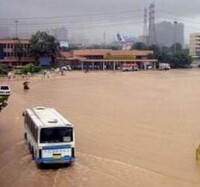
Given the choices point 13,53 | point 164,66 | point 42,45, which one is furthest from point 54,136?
point 164,66

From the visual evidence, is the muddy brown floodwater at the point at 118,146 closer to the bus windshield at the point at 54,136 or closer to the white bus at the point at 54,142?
the white bus at the point at 54,142

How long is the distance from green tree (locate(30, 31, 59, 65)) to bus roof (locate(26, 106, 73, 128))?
53.1m

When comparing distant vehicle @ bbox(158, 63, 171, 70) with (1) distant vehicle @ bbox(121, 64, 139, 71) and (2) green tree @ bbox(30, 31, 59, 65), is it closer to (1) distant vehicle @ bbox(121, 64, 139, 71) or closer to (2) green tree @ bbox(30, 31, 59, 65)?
(1) distant vehicle @ bbox(121, 64, 139, 71)

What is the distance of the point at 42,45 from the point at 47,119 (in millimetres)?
55456

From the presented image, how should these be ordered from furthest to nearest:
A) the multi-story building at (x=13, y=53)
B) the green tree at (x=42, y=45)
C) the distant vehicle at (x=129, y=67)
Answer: the distant vehicle at (x=129, y=67) < the multi-story building at (x=13, y=53) < the green tree at (x=42, y=45)

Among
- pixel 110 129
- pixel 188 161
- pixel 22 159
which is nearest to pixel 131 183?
pixel 188 161

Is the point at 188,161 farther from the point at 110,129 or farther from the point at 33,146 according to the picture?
the point at 110,129

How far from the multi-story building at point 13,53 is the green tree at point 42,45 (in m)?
1.88

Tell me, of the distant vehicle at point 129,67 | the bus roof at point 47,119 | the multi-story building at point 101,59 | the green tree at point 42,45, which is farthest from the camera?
the multi-story building at point 101,59

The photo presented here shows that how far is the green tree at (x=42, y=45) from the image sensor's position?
2724 inches

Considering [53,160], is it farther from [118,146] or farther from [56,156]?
[118,146]

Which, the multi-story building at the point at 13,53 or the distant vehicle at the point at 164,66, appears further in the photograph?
the distant vehicle at the point at 164,66

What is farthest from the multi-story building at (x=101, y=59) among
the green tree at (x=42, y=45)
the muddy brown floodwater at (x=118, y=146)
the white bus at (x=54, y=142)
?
the white bus at (x=54, y=142)

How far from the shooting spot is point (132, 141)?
1831 cm
